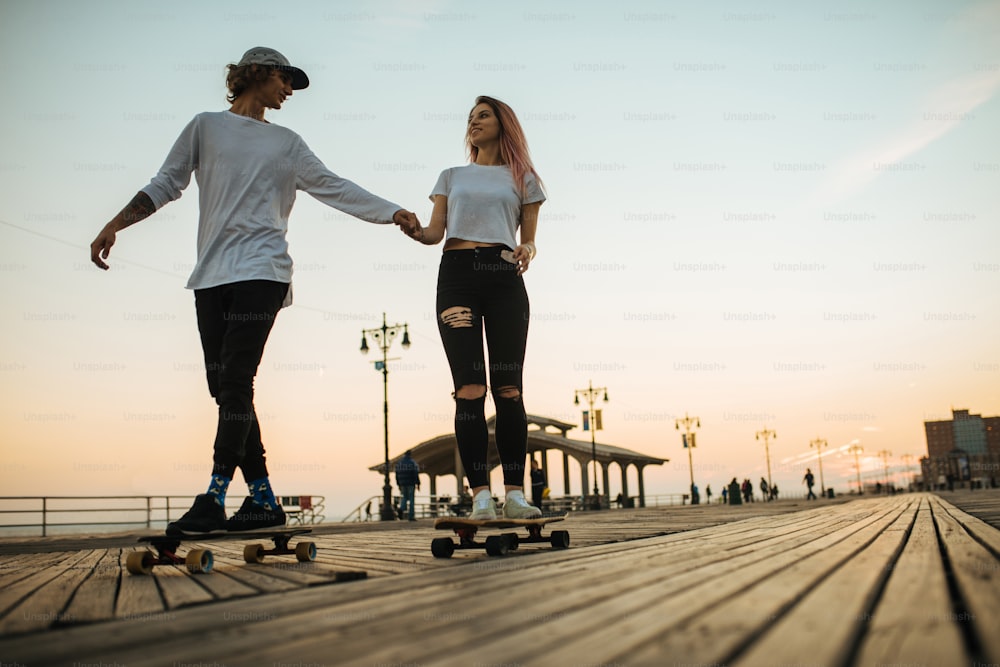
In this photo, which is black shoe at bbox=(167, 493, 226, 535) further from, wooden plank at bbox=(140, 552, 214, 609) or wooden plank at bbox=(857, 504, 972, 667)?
wooden plank at bbox=(857, 504, 972, 667)

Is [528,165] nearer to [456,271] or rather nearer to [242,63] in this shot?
[456,271]

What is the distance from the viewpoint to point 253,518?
306 centimetres

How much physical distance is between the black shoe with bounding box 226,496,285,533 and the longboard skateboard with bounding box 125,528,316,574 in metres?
0.04

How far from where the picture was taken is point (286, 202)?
3537mm

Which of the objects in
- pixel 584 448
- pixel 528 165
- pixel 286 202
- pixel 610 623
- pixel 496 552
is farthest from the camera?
pixel 584 448

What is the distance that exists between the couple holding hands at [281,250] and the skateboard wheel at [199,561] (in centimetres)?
18

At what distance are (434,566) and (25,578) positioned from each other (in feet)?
4.64

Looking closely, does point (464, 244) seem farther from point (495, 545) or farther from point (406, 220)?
point (495, 545)

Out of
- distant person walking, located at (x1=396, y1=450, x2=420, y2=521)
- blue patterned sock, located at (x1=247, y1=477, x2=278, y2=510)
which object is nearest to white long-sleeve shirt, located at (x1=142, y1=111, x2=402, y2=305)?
blue patterned sock, located at (x1=247, y1=477, x2=278, y2=510)

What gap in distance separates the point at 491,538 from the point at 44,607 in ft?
5.21

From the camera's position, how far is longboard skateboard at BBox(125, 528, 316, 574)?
2555 millimetres

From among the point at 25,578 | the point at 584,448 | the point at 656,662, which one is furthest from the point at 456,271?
the point at 584,448

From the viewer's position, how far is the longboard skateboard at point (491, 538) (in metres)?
2.88

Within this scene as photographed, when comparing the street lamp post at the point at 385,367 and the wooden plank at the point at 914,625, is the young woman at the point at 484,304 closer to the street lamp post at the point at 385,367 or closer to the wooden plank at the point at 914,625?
the wooden plank at the point at 914,625
